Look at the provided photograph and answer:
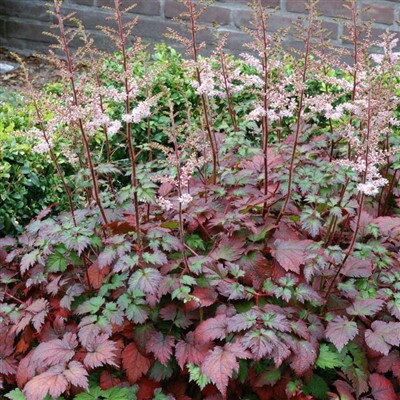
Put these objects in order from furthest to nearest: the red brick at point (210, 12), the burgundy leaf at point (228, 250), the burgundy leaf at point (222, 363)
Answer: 1. the red brick at point (210, 12)
2. the burgundy leaf at point (228, 250)
3. the burgundy leaf at point (222, 363)

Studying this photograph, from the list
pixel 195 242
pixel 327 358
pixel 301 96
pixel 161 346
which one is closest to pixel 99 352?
pixel 161 346

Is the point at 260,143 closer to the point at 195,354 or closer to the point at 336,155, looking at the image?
the point at 336,155

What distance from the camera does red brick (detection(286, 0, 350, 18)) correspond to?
5.17m

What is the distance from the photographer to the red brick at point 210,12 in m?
5.57

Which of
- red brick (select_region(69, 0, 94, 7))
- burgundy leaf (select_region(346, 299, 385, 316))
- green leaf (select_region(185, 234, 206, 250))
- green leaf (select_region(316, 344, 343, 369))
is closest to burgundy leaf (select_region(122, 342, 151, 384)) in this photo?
green leaf (select_region(185, 234, 206, 250))

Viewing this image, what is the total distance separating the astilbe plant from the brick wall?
2.63 metres

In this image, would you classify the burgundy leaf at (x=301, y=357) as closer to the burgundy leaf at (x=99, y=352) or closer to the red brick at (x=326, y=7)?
the burgundy leaf at (x=99, y=352)

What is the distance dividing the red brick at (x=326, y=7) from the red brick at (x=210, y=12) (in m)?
0.56

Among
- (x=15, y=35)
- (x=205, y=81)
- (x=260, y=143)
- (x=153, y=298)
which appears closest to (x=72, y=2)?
(x=15, y=35)

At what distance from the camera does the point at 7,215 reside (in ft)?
9.62

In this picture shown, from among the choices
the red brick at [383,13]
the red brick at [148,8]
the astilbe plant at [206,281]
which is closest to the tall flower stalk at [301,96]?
the astilbe plant at [206,281]

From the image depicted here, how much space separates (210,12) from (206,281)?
3.91 m

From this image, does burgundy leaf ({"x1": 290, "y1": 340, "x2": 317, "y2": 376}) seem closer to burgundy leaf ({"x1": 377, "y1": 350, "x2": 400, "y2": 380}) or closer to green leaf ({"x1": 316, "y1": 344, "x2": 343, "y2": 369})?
green leaf ({"x1": 316, "y1": 344, "x2": 343, "y2": 369})

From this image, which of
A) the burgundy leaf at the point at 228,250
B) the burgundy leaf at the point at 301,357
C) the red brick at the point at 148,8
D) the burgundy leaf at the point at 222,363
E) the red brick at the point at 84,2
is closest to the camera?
the burgundy leaf at the point at 222,363
